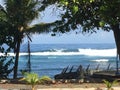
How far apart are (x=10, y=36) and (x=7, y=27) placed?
3.29ft

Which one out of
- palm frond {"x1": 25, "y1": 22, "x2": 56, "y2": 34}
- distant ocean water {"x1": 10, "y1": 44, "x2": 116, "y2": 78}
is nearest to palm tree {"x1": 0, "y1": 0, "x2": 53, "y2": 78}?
palm frond {"x1": 25, "y1": 22, "x2": 56, "y2": 34}

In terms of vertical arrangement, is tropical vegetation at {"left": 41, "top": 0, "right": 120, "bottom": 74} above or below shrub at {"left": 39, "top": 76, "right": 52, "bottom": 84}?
above

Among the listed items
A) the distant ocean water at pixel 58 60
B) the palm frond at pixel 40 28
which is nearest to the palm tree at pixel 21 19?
the palm frond at pixel 40 28

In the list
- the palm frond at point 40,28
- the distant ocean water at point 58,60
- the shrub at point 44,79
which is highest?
the palm frond at point 40,28

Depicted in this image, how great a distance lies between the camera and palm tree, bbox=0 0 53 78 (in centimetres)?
3600

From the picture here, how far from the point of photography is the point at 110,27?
2938cm

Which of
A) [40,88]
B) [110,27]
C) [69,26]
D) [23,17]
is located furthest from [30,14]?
[40,88]

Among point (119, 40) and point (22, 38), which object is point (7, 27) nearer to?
point (22, 38)

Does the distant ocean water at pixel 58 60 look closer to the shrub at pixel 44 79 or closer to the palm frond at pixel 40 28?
the palm frond at pixel 40 28

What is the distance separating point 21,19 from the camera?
3641 centimetres

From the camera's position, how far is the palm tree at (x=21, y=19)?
3600cm

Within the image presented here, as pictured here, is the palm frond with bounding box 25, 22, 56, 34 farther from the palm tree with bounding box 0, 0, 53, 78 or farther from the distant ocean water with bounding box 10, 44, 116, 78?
the distant ocean water with bounding box 10, 44, 116, 78

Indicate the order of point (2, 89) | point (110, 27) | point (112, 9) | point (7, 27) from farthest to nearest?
point (7, 27) < point (110, 27) < point (112, 9) < point (2, 89)

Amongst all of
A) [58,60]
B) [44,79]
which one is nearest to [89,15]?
[44,79]
